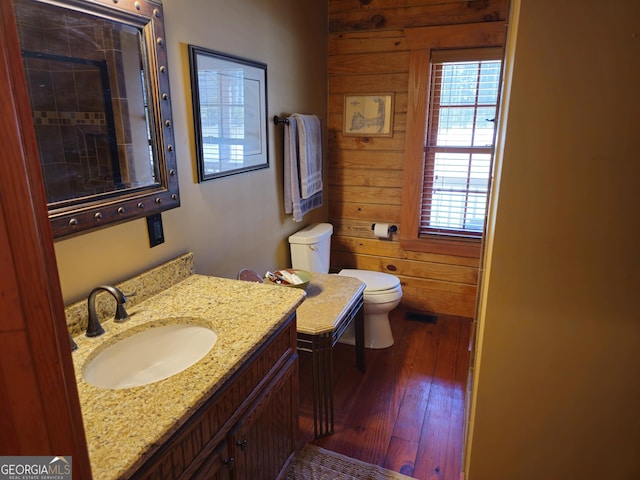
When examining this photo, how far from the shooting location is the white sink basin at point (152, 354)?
131 cm

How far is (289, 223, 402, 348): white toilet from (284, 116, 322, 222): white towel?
19 cm

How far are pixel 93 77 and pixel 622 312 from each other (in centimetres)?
178

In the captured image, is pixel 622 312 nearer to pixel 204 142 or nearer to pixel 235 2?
pixel 204 142

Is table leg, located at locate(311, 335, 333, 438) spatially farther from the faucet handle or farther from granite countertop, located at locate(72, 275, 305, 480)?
the faucet handle

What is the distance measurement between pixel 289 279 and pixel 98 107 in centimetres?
119

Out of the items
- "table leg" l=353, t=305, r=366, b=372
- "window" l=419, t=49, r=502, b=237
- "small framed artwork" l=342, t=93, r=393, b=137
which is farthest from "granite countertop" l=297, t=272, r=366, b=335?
"small framed artwork" l=342, t=93, r=393, b=137

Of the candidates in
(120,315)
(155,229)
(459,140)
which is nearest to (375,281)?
(459,140)

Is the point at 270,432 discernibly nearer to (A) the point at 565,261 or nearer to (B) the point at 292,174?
(A) the point at 565,261

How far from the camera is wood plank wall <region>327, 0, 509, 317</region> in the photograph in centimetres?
291

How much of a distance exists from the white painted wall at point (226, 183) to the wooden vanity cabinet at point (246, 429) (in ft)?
1.94

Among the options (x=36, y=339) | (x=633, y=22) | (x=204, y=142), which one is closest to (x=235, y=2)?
(x=204, y=142)

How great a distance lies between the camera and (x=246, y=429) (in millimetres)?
1341

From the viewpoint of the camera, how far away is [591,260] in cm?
125

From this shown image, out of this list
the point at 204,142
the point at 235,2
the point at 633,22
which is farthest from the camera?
the point at 235,2
